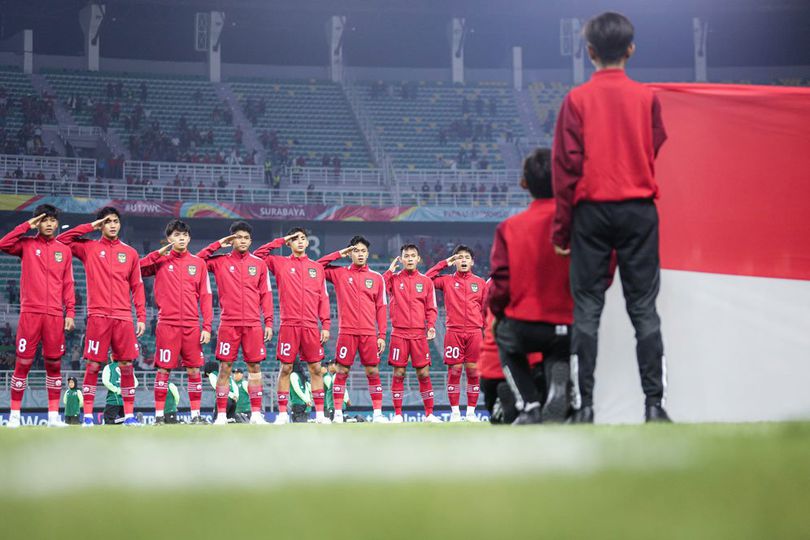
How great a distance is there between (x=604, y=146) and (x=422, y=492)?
130 inches

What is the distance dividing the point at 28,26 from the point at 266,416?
2593 cm

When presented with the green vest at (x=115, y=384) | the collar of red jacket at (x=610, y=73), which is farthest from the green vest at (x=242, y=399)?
the collar of red jacket at (x=610, y=73)

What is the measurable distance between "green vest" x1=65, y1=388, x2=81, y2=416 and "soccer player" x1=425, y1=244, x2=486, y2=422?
8188 millimetres

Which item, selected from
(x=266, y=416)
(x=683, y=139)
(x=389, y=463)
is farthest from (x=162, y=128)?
(x=389, y=463)

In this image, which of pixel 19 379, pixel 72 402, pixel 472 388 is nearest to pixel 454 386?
pixel 472 388

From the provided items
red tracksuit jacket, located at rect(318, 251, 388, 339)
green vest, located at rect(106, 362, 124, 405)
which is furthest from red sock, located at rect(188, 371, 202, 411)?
green vest, located at rect(106, 362, 124, 405)

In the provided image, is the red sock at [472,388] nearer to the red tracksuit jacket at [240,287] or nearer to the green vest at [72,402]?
the red tracksuit jacket at [240,287]

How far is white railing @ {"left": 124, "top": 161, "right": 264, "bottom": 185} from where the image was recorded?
1406 inches

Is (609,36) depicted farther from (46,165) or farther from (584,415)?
(46,165)

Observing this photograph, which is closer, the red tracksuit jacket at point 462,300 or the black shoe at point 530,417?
the black shoe at point 530,417

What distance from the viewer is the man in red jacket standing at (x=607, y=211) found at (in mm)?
4938

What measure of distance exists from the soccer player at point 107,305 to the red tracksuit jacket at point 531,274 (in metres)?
6.77

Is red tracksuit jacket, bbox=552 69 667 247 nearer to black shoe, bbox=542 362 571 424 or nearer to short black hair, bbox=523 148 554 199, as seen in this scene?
short black hair, bbox=523 148 554 199

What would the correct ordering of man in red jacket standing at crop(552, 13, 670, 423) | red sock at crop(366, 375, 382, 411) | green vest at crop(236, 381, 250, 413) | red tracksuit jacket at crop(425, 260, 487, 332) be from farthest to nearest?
1. green vest at crop(236, 381, 250, 413)
2. red tracksuit jacket at crop(425, 260, 487, 332)
3. red sock at crop(366, 375, 382, 411)
4. man in red jacket standing at crop(552, 13, 670, 423)
